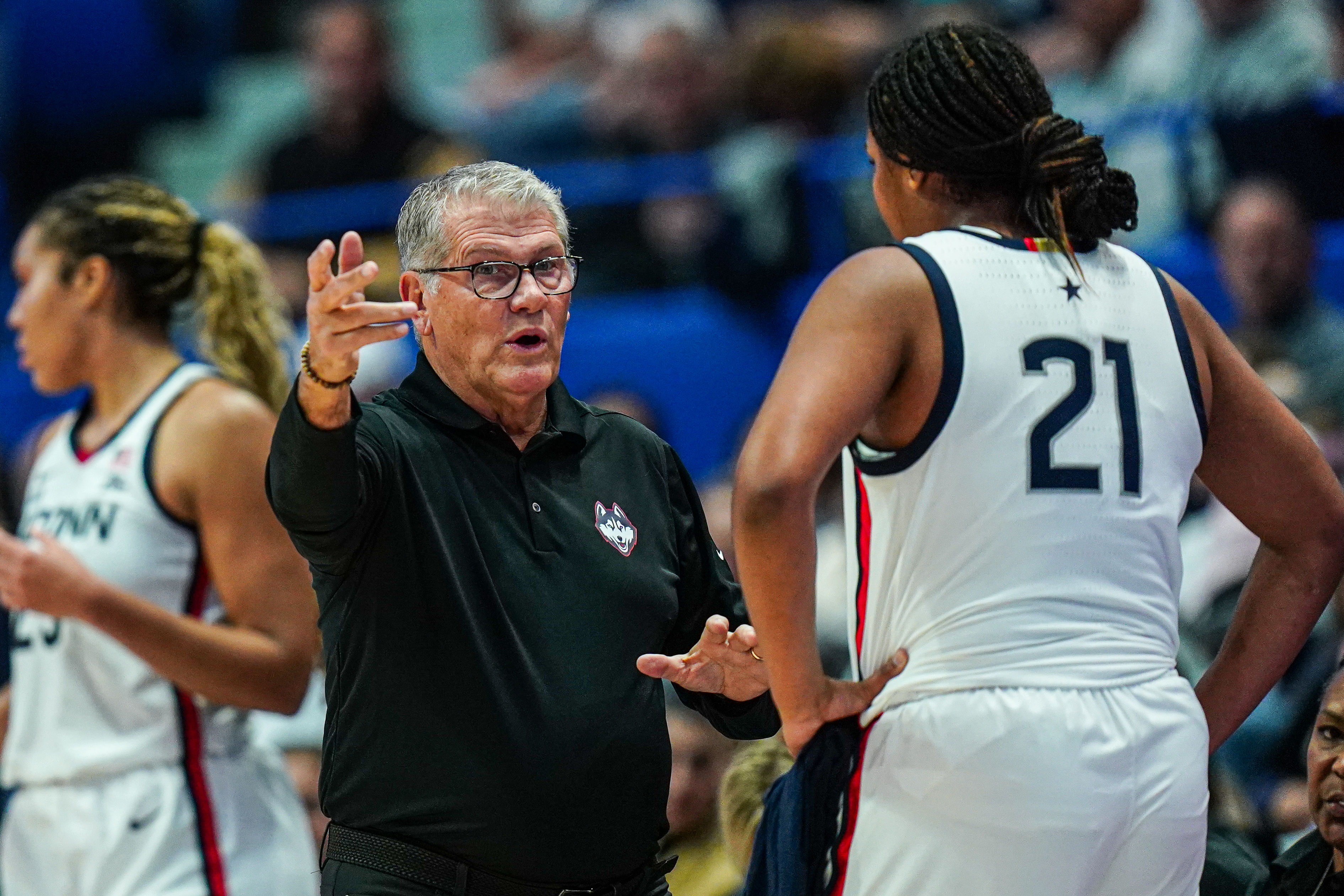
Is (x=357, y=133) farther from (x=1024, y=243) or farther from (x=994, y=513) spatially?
(x=994, y=513)

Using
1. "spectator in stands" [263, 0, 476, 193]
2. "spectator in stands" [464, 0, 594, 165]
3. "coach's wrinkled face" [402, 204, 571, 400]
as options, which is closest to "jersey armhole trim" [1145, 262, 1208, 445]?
"coach's wrinkled face" [402, 204, 571, 400]

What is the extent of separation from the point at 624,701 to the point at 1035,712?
79 centimetres

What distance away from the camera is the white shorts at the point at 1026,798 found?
8.40 feet

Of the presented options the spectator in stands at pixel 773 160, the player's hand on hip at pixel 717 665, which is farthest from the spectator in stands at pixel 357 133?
→ the player's hand on hip at pixel 717 665

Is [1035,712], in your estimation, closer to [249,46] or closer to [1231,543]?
[1231,543]

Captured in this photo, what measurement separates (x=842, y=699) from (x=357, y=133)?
701 cm

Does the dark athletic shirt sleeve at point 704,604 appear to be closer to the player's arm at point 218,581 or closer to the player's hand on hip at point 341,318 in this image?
the player's hand on hip at point 341,318

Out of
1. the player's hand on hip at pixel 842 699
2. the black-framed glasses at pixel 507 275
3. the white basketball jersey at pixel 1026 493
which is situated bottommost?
the player's hand on hip at pixel 842 699

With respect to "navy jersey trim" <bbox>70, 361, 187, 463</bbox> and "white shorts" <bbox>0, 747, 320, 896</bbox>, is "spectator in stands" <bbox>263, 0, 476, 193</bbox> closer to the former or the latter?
"navy jersey trim" <bbox>70, 361, 187, 463</bbox>

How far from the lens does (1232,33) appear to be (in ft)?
23.0

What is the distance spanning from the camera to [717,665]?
304cm

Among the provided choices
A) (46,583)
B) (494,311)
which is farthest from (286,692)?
(494,311)

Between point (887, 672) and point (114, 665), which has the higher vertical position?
point (887, 672)

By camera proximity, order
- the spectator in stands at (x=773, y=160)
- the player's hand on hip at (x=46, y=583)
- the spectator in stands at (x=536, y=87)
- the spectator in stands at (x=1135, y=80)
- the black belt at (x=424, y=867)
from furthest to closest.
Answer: the spectator in stands at (x=536, y=87) → the spectator in stands at (x=773, y=160) → the spectator in stands at (x=1135, y=80) → the player's hand on hip at (x=46, y=583) → the black belt at (x=424, y=867)
